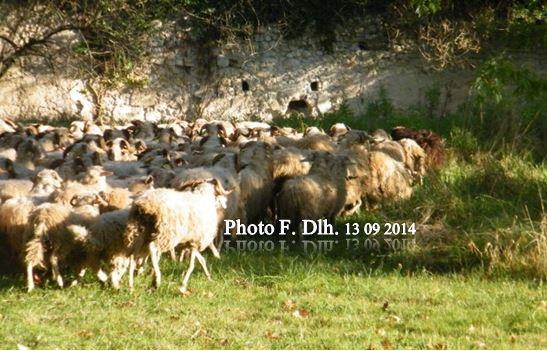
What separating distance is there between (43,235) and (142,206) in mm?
1059

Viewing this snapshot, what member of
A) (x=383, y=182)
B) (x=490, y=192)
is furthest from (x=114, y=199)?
(x=490, y=192)

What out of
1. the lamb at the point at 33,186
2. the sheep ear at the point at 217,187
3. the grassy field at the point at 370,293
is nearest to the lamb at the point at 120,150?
the lamb at the point at 33,186

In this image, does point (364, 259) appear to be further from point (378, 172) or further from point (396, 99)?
point (396, 99)

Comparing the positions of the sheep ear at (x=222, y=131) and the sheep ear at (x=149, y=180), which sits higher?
the sheep ear at (x=149, y=180)

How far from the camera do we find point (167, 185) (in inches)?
478

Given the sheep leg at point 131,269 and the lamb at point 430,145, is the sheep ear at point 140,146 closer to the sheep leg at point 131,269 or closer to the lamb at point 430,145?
the lamb at point 430,145

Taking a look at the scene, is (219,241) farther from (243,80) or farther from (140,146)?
(243,80)

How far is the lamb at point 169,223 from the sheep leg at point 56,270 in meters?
0.70

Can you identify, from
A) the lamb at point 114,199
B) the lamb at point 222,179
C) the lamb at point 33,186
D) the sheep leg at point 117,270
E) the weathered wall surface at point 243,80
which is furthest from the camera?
the weathered wall surface at point 243,80

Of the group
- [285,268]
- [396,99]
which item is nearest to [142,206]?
[285,268]

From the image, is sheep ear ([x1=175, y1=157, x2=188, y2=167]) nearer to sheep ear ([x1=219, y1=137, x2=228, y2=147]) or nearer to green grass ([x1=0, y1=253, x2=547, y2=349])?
sheep ear ([x1=219, y1=137, x2=228, y2=147])

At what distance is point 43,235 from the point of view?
9.93 meters

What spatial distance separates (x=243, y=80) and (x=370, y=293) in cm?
1742

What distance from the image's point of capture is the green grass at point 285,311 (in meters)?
8.39
